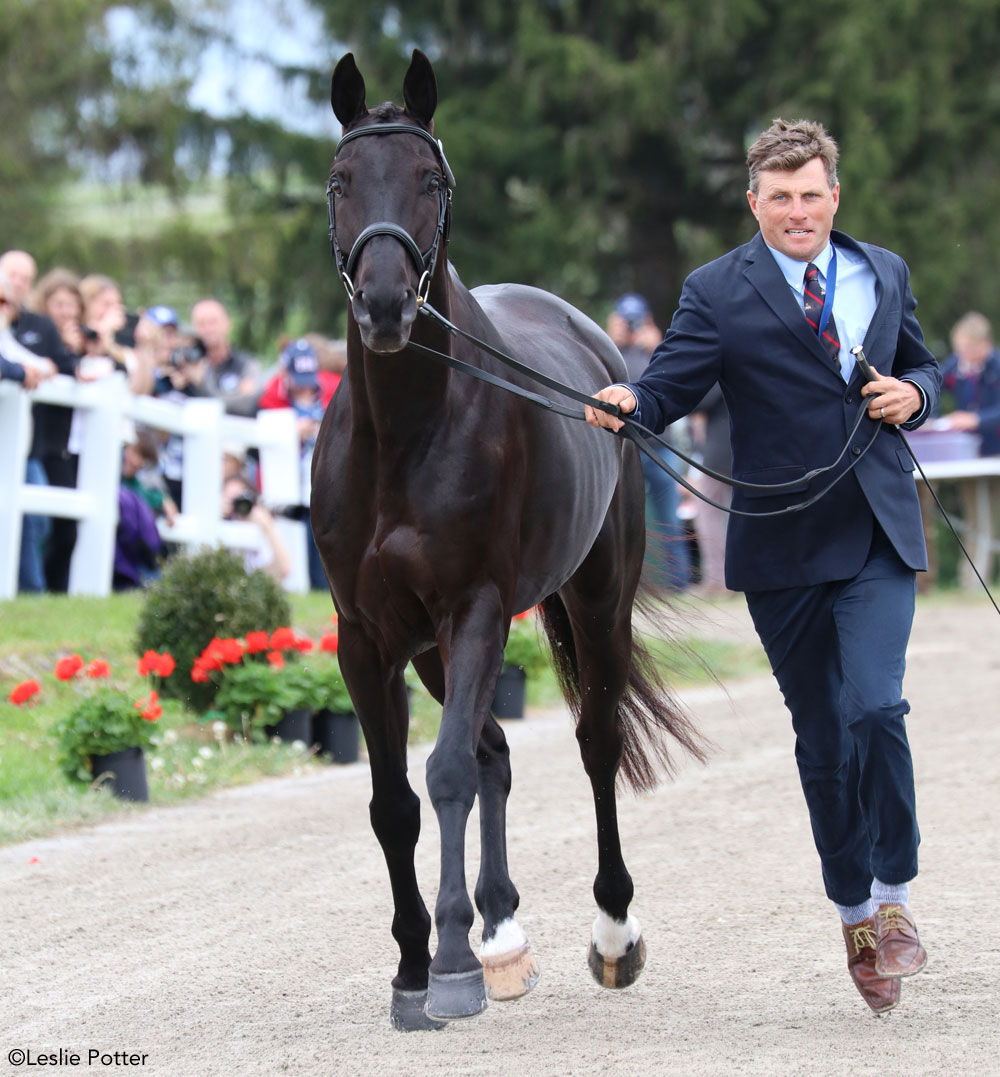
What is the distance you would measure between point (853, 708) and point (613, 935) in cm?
103

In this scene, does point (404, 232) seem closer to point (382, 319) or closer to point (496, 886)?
point (382, 319)

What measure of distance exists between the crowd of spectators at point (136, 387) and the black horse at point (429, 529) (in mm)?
5047

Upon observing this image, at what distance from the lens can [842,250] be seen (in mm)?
4344

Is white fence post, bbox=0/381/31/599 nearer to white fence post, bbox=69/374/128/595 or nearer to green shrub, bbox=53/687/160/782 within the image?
white fence post, bbox=69/374/128/595

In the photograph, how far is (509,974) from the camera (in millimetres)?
4113

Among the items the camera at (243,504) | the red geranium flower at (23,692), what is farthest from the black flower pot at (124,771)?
the camera at (243,504)

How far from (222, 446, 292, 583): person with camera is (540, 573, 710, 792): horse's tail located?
18.3 feet

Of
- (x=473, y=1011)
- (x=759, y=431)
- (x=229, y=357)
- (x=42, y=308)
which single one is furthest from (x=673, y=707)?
(x=229, y=357)

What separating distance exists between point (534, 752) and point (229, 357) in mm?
5246

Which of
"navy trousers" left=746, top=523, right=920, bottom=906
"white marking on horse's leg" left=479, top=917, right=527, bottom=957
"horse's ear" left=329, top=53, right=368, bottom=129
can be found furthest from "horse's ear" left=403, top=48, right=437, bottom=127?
"white marking on horse's leg" left=479, top=917, right=527, bottom=957

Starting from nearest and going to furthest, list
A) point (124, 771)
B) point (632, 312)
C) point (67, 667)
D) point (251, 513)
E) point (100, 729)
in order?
point (100, 729) → point (124, 771) → point (67, 667) → point (251, 513) → point (632, 312)

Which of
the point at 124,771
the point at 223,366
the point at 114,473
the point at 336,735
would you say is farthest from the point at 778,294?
the point at 223,366

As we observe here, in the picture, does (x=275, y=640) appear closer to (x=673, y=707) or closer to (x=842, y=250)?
(x=673, y=707)

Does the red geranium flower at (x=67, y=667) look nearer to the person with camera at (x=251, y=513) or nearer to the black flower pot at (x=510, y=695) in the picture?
the black flower pot at (x=510, y=695)
